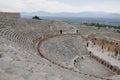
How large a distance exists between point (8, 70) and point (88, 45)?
917 inches

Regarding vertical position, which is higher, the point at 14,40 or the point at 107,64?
the point at 14,40

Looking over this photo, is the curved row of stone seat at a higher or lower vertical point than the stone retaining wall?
higher

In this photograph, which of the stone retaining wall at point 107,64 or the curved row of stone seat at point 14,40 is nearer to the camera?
the curved row of stone seat at point 14,40

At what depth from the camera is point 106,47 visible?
28250 mm

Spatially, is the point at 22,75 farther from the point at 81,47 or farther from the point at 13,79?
the point at 81,47

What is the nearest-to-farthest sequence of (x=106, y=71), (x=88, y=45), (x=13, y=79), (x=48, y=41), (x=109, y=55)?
(x=13, y=79) → (x=106, y=71) → (x=48, y=41) → (x=109, y=55) → (x=88, y=45)

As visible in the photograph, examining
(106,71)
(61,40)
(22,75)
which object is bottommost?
(106,71)

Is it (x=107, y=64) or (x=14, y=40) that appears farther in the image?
(x=107, y=64)

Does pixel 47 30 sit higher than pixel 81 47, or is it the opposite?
pixel 47 30

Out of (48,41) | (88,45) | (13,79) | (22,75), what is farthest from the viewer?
(88,45)

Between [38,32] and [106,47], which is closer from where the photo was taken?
[38,32]

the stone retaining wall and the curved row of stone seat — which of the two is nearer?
the curved row of stone seat

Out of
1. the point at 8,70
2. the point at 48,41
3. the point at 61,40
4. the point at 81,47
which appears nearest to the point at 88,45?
the point at 81,47

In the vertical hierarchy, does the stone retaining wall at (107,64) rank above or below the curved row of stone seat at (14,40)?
below
